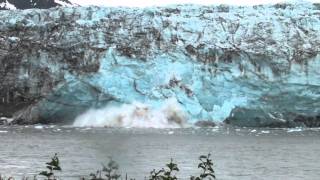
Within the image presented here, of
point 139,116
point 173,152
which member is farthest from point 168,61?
point 173,152

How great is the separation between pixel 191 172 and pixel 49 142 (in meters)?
9.93

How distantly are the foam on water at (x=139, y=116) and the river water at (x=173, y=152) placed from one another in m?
2.59

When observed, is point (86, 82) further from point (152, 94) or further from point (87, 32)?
point (87, 32)

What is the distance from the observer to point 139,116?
111 feet

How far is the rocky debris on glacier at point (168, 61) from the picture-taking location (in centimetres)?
3425

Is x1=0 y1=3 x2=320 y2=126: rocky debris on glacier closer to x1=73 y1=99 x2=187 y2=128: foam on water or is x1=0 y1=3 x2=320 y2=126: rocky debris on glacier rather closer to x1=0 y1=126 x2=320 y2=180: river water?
x1=73 y1=99 x2=187 y2=128: foam on water

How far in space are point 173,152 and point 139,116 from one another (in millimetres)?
13872

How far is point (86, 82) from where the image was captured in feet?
114

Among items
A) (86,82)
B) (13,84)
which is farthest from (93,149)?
(13,84)

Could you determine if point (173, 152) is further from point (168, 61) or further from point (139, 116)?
point (168, 61)

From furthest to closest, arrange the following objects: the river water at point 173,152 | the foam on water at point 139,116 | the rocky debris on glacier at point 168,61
Result: the rocky debris on glacier at point 168,61 → the foam on water at point 139,116 → the river water at point 173,152

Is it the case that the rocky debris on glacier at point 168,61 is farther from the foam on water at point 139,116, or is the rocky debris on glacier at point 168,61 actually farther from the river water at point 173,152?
the river water at point 173,152

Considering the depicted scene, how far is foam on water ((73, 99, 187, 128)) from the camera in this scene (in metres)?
33.8

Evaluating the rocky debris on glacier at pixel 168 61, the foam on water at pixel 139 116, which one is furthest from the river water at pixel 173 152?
the rocky debris on glacier at pixel 168 61
